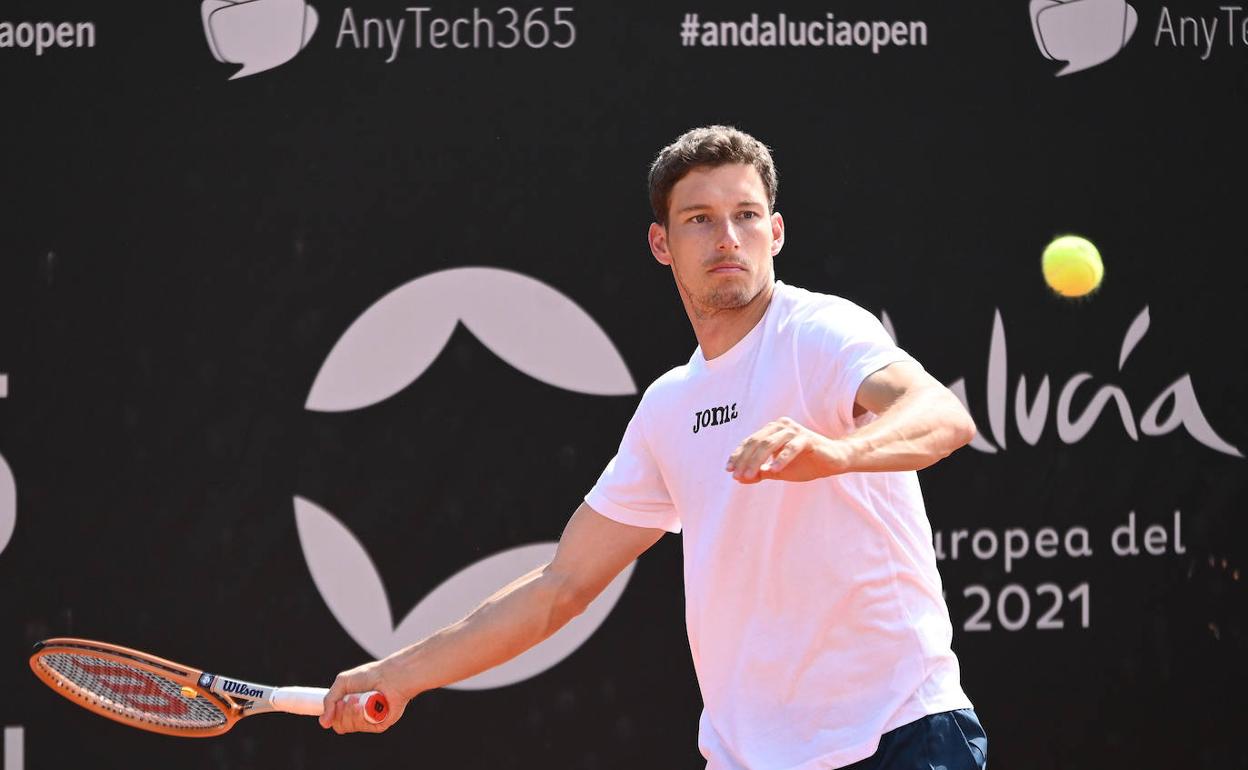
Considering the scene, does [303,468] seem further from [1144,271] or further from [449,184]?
[1144,271]

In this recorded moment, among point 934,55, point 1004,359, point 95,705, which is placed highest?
point 934,55

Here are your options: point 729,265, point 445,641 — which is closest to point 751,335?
point 729,265

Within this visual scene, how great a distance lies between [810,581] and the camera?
252 cm

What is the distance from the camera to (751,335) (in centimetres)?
270

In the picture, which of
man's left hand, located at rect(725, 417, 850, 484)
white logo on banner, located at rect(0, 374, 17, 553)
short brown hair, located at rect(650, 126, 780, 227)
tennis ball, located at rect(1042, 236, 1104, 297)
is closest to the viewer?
man's left hand, located at rect(725, 417, 850, 484)

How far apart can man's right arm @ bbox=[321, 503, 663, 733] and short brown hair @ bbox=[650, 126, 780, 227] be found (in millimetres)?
625

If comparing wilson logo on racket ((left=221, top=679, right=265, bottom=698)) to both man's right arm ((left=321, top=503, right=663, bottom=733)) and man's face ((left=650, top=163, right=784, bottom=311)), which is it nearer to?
man's right arm ((left=321, top=503, right=663, bottom=733))

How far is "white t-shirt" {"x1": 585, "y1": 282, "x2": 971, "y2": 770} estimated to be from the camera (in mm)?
2477

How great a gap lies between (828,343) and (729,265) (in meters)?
0.27

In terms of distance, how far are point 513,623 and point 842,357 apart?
877 mm

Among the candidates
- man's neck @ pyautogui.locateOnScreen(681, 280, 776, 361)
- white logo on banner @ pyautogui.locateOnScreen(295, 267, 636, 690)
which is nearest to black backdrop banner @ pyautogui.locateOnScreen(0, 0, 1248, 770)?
white logo on banner @ pyautogui.locateOnScreen(295, 267, 636, 690)

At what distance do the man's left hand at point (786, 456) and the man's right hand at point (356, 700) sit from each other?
3.75ft

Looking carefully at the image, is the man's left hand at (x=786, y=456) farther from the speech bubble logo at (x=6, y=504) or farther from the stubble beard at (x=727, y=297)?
the speech bubble logo at (x=6, y=504)

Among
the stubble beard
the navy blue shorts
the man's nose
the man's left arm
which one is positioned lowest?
the navy blue shorts
